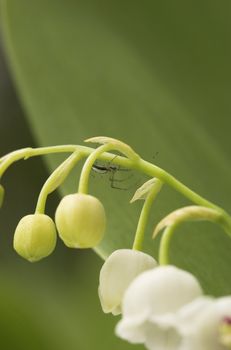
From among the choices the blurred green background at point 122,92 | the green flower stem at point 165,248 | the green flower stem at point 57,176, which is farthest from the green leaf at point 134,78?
the green flower stem at point 165,248

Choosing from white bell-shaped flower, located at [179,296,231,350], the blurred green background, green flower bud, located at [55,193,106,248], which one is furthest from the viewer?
the blurred green background

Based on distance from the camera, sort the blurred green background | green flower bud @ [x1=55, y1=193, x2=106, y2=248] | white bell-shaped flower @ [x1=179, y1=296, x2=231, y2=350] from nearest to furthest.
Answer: white bell-shaped flower @ [x1=179, y1=296, x2=231, y2=350]
green flower bud @ [x1=55, y1=193, x2=106, y2=248]
the blurred green background

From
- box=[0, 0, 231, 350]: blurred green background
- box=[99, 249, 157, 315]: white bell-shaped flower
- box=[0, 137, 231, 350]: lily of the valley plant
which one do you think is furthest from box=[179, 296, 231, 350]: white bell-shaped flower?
box=[0, 0, 231, 350]: blurred green background

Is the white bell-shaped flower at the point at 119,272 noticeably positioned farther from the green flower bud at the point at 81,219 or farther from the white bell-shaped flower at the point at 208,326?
the white bell-shaped flower at the point at 208,326

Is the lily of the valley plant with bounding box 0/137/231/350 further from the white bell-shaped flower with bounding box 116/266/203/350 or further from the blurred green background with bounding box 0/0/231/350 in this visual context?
the blurred green background with bounding box 0/0/231/350

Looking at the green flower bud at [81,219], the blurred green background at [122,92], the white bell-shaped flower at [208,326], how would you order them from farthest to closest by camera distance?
the blurred green background at [122,92] → the green flower bud at [81,219] → the white bell-shaped flower at [208,326]

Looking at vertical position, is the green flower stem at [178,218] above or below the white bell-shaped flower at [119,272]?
above

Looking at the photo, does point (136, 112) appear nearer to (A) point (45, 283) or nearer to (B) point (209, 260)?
(B) point (209, 260)
